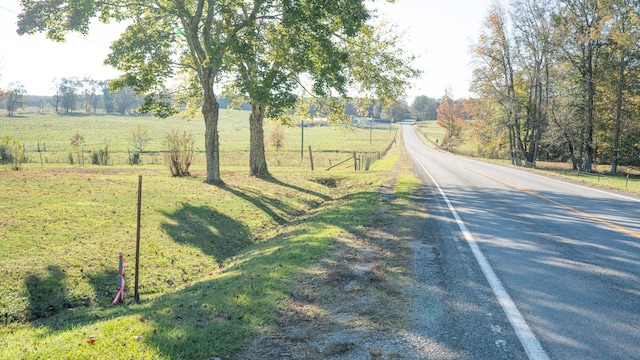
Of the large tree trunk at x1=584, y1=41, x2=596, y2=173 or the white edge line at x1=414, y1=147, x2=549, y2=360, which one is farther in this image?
the large tree trunk at x1=584, y1=41, x2=596, y2=173

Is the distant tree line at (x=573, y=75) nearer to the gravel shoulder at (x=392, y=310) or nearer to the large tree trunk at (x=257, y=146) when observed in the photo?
the large tree trunk at (x=257, y=146)

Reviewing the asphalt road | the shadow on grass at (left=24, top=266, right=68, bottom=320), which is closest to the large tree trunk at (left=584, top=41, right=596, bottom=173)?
the asphalt road

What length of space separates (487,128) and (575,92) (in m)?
10.5

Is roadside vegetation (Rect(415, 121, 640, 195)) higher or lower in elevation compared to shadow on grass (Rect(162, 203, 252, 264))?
higher

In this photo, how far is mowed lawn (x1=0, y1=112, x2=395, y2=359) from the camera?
5098mm

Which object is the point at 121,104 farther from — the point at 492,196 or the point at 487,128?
the point at 492,196

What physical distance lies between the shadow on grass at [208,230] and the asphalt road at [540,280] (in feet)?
18.8

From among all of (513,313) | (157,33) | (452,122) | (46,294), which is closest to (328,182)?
(157,33)

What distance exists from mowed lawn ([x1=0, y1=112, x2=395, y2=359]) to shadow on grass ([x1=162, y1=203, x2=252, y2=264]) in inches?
1.6

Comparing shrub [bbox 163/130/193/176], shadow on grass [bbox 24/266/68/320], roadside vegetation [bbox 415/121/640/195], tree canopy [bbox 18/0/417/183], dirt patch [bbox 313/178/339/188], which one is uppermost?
tree canopy [bbox 18/0/417/183]

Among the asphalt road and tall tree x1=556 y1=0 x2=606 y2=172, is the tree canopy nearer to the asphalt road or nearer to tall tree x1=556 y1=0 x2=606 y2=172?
the asphalt road

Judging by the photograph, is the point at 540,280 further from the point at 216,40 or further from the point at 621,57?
the point at 621,57

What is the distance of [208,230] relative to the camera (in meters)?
13.0

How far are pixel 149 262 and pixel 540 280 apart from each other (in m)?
8.13
